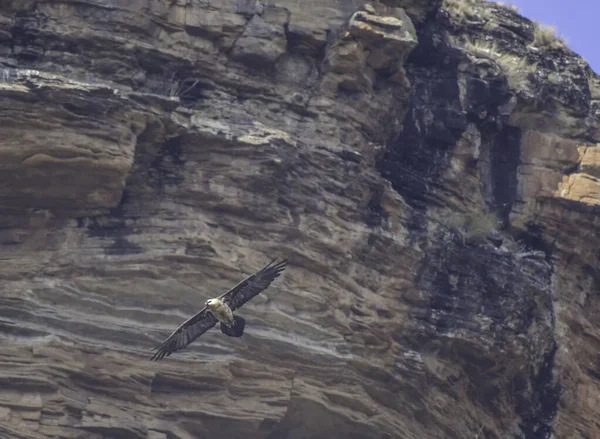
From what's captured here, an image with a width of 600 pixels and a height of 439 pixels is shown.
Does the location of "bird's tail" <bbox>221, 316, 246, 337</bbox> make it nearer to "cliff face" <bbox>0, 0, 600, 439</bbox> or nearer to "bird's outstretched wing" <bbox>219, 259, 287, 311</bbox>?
"bird's outstretched wing" <bbox>219, 259, 287, 311</bbox>

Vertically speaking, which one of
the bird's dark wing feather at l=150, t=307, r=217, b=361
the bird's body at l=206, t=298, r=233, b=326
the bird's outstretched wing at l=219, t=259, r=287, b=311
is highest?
the bird's outstretched wing at l=219, t=259, r=287, b=311

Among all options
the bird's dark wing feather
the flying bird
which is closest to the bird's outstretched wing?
the flying bird

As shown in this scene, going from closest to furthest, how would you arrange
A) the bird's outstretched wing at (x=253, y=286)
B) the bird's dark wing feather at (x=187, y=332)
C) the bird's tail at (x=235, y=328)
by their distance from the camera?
1. the bird's dark wing feather at (x=187, y=332)
2. the bird's tail at (x=235, y=328)
3. the bird's outstretched wing at (x=253, y=286)

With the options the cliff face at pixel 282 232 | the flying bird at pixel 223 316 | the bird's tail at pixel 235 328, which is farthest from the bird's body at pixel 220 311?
the cliff face at pixel 282 232

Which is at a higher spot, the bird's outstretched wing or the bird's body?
the bird's outstretched wing

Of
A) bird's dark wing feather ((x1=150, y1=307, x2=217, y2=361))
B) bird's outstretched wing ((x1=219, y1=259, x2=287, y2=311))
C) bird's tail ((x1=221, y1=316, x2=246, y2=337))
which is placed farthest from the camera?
bird's outstretched wing ((x1=219, y1=259, x2=287, y2=311))

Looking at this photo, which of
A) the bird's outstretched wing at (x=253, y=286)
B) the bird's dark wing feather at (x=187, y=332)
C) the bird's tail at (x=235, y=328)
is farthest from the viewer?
the bird's outstretched wing at (x=253, y=286)

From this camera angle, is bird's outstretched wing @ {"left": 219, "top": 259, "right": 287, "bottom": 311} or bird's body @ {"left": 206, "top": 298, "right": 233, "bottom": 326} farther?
bird's outstretched wing @ {"left": 219, "top": 259, "right": 287, "bottom": 311}

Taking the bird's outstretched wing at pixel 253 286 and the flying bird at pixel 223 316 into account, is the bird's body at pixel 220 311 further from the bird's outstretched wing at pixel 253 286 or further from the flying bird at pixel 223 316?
the bird's outstretched wing at pixel 253 286

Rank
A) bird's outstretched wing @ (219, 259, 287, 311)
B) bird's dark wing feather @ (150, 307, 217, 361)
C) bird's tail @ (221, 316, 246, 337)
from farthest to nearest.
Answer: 1. bird's outstretched wing @ (219, 259, 287, 311)
2. bird's tail @ (221, 316, 246, 337)
3. bird's dark wing feather @ (150, 307, 217, 361)
